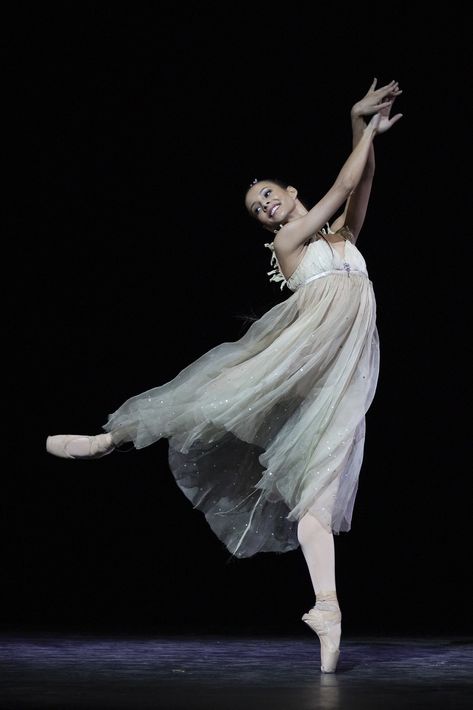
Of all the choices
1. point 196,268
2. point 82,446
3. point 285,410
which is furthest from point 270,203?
point 196,268

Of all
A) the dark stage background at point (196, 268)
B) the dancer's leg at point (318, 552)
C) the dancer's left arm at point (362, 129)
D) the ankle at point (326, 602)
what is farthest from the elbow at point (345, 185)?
the dark stage background at point (196, 268)

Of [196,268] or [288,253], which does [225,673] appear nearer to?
[288,253]

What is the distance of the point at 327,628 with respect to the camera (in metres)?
2.53

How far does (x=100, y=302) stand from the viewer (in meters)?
4.20

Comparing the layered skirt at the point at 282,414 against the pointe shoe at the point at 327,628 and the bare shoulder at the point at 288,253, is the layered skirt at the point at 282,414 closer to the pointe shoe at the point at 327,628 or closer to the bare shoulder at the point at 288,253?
the bare shoulder at the point at 288,253

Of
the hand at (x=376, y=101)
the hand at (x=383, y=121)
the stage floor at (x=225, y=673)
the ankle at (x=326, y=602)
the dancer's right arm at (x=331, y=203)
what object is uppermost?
the hand at (x=376, y=101)

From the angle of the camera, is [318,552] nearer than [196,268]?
Yes

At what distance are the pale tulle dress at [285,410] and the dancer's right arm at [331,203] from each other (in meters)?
0.08

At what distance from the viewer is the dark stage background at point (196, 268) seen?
161 inches

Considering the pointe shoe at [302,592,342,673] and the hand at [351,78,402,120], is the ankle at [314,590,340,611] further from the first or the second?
the hand at [351,78,402,120]

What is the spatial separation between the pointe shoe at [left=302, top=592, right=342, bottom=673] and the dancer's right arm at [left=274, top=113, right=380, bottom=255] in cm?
84

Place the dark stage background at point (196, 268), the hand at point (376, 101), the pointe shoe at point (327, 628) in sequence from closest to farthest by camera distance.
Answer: the pointe shoe at point (327, 628) → the hand at point (376, 101) → the dark stage background at point (196, 268)

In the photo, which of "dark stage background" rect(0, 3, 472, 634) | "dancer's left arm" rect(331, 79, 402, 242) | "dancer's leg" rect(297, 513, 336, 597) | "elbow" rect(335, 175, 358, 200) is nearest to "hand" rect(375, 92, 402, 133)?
"dancer's left arm" rect(331, 79, 402, 242)

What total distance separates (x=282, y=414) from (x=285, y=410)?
13 mm
